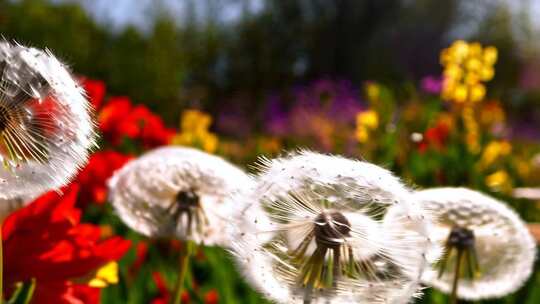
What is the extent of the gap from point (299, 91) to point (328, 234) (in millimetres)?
9993

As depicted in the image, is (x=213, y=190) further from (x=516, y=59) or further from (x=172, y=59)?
(x=516, y=59)

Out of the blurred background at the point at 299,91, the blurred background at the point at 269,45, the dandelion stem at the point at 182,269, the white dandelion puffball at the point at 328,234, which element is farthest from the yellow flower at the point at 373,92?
the blurred background at the point at 269,45

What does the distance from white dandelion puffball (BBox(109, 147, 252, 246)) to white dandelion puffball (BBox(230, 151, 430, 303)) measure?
185 mm

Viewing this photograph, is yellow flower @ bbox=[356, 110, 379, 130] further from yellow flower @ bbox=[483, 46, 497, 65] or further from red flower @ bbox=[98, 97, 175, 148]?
red flower @ bbox=[98, 97, 175, 148]

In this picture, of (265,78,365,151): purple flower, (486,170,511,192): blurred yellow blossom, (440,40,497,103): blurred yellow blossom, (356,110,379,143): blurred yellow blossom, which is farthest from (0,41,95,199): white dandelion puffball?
(265,78,365,151): purple flower

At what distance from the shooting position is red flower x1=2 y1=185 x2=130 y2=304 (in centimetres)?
58

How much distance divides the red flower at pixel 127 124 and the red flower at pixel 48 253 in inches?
32.4

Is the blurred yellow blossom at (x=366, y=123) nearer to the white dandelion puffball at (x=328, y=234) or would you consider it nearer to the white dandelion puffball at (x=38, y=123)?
the white dandelion puffball at (x=328, y=234)

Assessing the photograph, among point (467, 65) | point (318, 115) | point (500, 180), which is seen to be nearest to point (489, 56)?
point (467, 65)

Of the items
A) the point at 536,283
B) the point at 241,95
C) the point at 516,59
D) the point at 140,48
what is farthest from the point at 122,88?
the point at 516,59

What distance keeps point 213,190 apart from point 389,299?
0.28m

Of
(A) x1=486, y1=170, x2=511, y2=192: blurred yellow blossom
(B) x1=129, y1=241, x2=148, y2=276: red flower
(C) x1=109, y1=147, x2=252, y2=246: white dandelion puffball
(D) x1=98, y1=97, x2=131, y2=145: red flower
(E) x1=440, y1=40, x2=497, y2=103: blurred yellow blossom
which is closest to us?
(C) x1=109, y1=147, x2=252, y2=246: white dandelion puffball

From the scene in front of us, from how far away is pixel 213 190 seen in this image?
72 centimetres

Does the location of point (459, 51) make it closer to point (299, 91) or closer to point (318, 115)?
point (318, 115)
